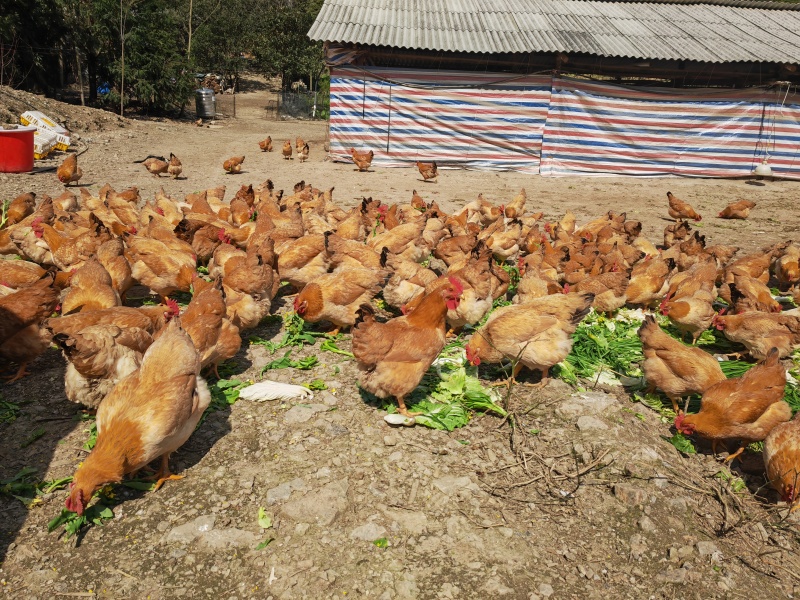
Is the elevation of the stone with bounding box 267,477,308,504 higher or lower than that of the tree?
lower

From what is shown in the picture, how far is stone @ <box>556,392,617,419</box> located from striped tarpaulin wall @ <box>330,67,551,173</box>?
14049 mm

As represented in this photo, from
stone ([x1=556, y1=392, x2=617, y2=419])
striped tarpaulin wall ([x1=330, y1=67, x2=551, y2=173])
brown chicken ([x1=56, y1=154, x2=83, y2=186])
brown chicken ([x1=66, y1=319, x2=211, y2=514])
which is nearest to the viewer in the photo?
brown chicken ([x1=66, y1=319, x2=211, y2=514])

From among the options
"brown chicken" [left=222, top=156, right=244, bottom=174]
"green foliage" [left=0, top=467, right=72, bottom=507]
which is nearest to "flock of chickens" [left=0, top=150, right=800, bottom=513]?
"green foliage" [left=0, top=467, right=72, bottom=507]

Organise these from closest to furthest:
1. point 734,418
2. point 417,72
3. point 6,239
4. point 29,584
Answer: point 29,584 < point 734,418 < point 6,239 < point 417,72

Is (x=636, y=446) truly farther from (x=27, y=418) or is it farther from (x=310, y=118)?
(x=310, y=118)

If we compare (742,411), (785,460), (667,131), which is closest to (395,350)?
(742,411)

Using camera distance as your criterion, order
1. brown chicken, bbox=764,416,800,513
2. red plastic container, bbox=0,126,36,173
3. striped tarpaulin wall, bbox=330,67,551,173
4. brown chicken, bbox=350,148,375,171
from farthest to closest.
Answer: striped tarpaulin wall, bbox=330,67,551,173 < brown chicken, bbox=350,148,375,171 < red plastic container, bbox=0,126,36,173 < brown chicken, bbox=764,416,800,513

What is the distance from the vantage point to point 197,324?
485 centimetres

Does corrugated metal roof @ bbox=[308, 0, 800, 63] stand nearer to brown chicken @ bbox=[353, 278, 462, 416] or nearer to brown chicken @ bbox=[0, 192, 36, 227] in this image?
brown chicken @ bbox=[0, 192, 36, 227]

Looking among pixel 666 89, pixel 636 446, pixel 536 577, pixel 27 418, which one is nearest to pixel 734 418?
pixel 636 446

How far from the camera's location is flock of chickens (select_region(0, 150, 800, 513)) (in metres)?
A: 4.07

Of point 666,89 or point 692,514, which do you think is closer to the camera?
point 692,514

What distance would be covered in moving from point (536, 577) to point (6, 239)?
836 centimetres

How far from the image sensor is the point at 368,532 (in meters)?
3.72
